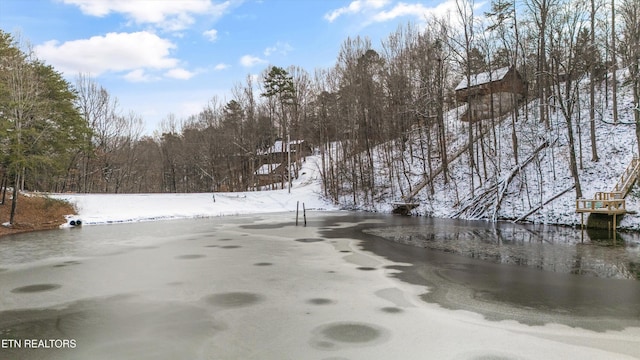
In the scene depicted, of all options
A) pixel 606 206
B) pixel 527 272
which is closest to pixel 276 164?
pixel 606 206

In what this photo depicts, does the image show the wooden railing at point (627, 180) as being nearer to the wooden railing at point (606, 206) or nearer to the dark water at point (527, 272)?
the wooden railing at point (606, 206)

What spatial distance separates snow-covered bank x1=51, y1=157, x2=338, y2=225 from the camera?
81.1 ft

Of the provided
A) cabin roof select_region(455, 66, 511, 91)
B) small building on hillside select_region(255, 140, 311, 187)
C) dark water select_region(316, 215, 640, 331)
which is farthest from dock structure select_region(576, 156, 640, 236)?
small building on hillside select_region(255, 140, 311, 187)

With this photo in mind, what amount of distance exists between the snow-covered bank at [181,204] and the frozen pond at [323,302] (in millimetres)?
12082

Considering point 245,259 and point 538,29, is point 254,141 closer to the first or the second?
point 538,29

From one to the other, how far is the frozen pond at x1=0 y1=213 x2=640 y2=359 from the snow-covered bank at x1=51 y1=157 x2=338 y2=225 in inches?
476

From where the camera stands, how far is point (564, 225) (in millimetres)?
18125

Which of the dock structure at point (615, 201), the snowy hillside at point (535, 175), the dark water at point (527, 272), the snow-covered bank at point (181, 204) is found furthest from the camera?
the snow-covered bank at point (181, 204)

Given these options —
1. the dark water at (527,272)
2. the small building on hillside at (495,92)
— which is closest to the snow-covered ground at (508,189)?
the small building on hillside at (495,92)

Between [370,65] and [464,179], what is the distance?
50.9 ft

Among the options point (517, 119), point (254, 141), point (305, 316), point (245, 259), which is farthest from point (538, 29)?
point (254, 141)

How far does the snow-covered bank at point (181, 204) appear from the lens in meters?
24.7

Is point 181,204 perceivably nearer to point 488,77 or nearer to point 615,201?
point 615,201

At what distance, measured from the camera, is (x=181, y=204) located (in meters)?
30.0
